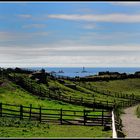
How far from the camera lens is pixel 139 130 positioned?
39.1 metres

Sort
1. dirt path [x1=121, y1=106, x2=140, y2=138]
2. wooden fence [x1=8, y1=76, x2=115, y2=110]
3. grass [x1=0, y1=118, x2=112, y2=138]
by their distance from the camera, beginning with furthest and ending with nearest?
1. wooden fence [x1=8, y1=76, x2=115, y2=110]
2. dirt path [x1=121, y1=106, x2=140, y2=138]
3. grass [x1=0, y1=118, x2=112, y2=138]

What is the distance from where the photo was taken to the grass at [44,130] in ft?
110

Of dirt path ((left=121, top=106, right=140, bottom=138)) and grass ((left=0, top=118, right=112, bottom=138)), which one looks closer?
grass ((left=0, top=118, right=112, bottom=138))

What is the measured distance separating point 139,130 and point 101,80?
292 feet

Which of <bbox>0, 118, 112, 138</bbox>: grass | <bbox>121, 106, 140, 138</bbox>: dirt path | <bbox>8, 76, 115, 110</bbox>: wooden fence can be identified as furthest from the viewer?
<bbox>8, 76, 115, 110</bbox>: wooden fence

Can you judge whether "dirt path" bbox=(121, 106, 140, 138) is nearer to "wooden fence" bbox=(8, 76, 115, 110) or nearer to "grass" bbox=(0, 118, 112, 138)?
"grass" bbox=(0, 118, 112, 138)

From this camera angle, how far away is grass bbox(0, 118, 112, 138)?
110 ft

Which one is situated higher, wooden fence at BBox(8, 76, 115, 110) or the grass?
wooden fence at BBox(8, 76, 115, 110)

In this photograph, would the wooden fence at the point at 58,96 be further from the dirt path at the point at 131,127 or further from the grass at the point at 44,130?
the grass at the point at 44,130

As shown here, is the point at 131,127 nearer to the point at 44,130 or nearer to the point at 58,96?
the point at 44,130

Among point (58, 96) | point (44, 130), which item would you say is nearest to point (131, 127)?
point (44, 130)

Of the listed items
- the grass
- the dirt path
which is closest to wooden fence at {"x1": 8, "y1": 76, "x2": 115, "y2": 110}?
the dirt path

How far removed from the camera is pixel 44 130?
3725cm

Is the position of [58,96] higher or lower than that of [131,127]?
higher
